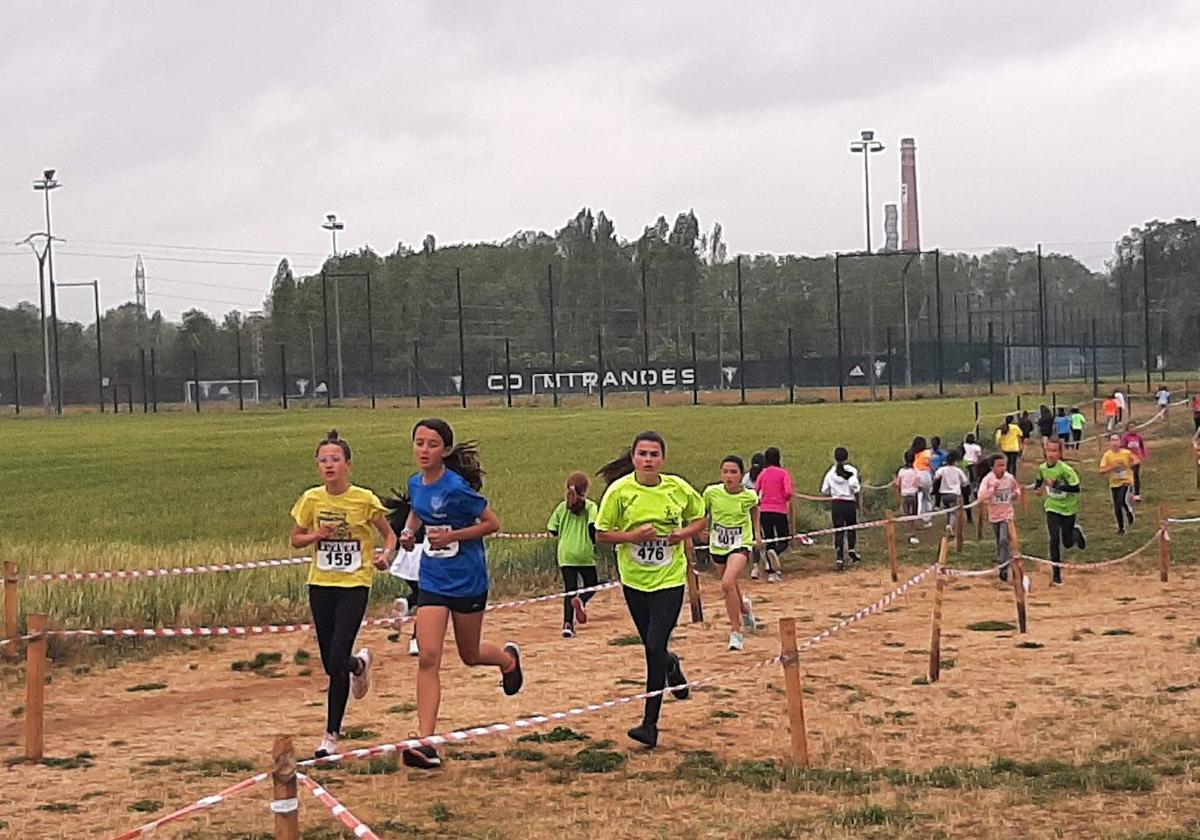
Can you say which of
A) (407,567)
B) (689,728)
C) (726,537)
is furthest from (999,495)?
(689,728)

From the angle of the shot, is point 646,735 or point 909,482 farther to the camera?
point 909,482

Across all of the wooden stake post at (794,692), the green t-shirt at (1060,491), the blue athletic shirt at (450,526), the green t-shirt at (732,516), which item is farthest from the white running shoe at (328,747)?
the green t-shirt at (1060,491)

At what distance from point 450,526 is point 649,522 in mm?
1336

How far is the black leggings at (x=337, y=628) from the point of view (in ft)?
30.2

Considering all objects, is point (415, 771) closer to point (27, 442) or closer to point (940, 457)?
point (940, 457)

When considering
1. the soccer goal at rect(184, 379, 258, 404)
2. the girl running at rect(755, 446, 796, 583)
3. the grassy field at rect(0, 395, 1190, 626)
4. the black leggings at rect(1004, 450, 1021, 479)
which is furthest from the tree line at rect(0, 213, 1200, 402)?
the girl running at rect(755, 446, 796, 583)

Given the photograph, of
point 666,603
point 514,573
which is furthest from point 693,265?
point 666,603

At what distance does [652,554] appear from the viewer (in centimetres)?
970

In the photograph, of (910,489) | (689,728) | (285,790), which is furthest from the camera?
(910,489)

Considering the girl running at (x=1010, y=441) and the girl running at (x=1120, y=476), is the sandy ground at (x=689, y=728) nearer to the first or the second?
the girl running at (x=1120, y=476)

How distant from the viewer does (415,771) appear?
29.5 feet

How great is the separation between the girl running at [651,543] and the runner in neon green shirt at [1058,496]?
31.2 feet

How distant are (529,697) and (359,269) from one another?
116m

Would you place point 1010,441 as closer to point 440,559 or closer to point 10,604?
point 10,604
